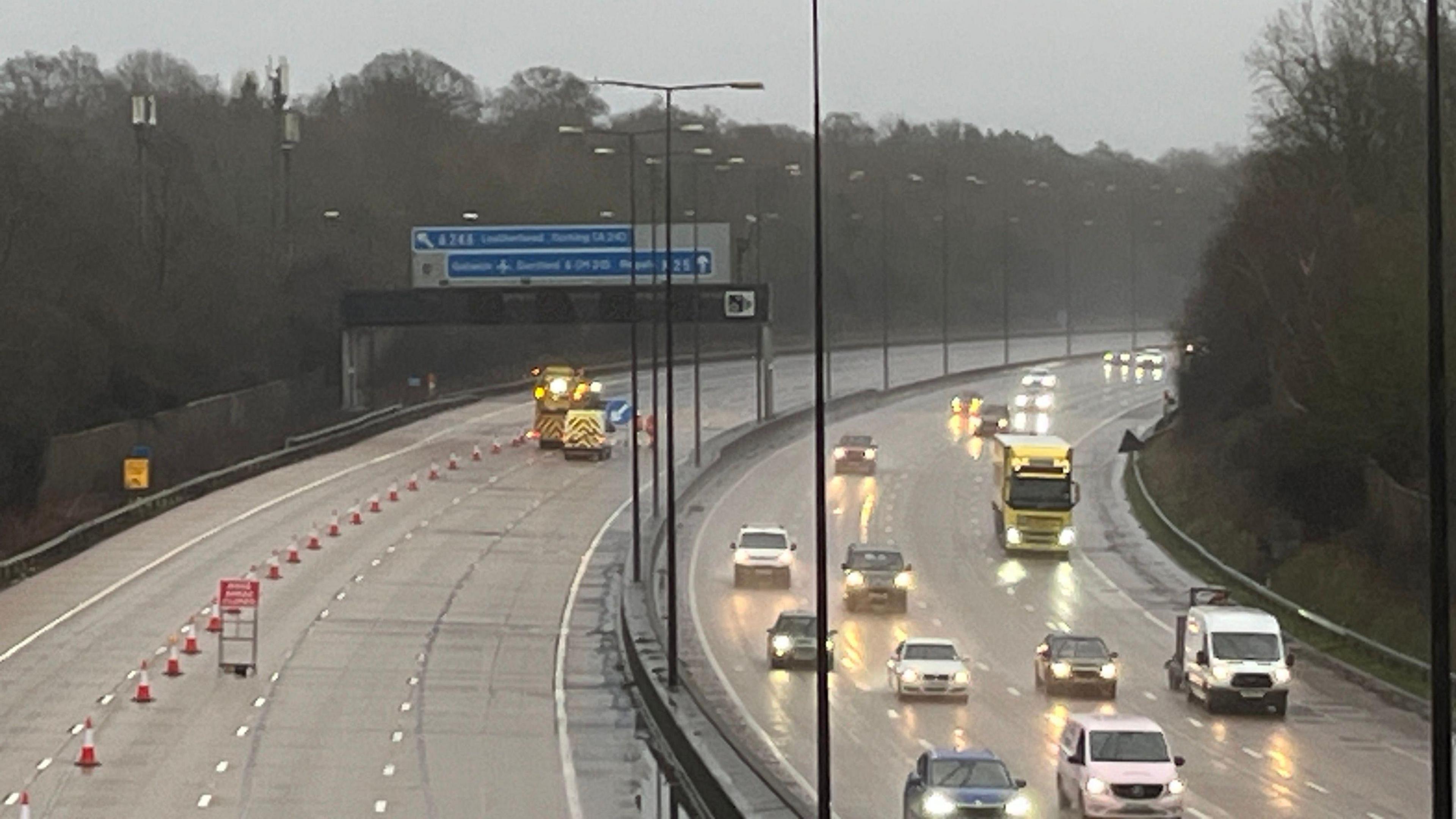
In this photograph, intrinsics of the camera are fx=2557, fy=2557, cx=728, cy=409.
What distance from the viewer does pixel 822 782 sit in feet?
79.2

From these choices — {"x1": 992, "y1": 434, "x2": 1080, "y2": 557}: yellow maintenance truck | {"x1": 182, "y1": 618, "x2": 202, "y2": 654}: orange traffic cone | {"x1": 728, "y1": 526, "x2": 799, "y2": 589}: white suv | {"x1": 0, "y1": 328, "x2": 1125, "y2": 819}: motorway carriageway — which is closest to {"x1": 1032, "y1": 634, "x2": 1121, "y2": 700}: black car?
{"x1": 0, "y1": 328, "x2": 1125, "y2": 819}: motorway carriageway

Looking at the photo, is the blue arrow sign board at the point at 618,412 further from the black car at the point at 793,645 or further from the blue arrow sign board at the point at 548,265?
the black car at the point at 793,645

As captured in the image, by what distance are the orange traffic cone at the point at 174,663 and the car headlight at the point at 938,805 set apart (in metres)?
19.0

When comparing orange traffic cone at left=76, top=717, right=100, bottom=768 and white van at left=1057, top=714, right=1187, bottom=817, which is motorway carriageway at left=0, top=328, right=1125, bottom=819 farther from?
white van at left=1057, top=714, right=1187, bottom=817

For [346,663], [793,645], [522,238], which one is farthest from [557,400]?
[793,645]

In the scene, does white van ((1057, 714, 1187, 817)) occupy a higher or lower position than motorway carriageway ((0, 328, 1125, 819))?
higher

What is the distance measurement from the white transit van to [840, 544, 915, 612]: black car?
12.8m

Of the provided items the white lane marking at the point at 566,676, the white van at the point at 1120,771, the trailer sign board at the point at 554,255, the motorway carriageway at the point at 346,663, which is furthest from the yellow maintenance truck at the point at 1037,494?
the white van at the point at 1120,771

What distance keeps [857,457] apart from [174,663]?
41505 millimetres

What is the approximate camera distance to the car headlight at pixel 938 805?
2788cm

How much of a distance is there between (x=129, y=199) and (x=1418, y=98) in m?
58.4

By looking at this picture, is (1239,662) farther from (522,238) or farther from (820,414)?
(522,238)

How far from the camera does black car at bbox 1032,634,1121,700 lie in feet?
140

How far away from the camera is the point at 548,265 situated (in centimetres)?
9531
